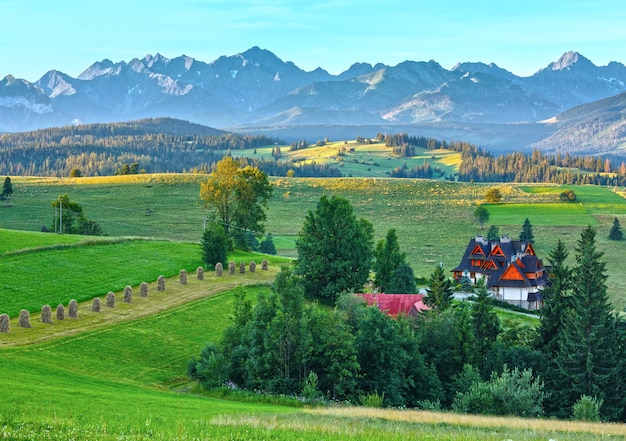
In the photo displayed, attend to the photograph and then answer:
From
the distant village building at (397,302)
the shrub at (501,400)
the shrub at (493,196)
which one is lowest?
the shrub at (501,400)

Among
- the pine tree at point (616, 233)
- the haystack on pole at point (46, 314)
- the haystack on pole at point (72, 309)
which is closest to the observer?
the haystack on pole at point (46, 314)

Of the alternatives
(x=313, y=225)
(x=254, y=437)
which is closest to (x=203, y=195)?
(x=313, y=225)

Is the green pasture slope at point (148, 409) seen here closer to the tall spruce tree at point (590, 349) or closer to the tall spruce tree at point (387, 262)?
the tall spruce tree at point (590, 349)

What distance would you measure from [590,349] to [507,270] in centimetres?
3980

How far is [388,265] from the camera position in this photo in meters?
71.9

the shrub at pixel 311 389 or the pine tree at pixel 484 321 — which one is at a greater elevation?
the pine tree at pixel 484 321

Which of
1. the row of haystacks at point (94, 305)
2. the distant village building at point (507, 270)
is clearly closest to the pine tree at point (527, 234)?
the distant village building at point (507, 270)

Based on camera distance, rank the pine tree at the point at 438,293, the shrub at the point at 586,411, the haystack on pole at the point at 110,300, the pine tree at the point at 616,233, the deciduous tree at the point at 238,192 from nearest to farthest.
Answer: the shrub at the point at 586,411
the haystack on pole at the point at 110,300
the pine tree at the point at 438,293
the deciduous tree at the point at 238,192
the pine tree at the point at 616,233

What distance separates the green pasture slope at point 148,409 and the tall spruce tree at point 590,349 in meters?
15.7

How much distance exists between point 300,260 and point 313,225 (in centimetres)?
334

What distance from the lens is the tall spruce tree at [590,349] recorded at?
43062 mm

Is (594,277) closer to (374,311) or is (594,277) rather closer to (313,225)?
(374,311)

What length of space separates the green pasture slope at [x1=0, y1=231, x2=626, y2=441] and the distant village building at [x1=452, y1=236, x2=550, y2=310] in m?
45.4

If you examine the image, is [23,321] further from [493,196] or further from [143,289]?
[493,196]
